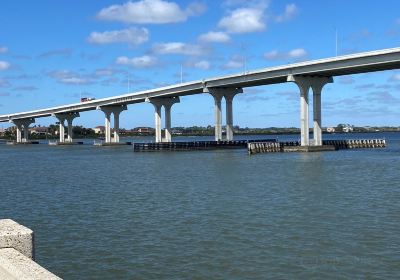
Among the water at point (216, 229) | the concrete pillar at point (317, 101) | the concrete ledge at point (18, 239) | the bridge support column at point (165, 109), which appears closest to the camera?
the concrete ledge at point (18, 239)

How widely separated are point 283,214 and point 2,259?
1511 centimetres

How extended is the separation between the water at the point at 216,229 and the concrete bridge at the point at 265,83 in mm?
37363

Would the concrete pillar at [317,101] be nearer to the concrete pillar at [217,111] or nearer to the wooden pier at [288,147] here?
the wooden pier at [288,147]

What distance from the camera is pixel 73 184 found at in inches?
1438

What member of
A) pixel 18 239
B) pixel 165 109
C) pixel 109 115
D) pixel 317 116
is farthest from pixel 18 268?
pixel 109 115

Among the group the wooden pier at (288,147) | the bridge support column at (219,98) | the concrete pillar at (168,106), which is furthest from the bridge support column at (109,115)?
the wooden pier at (288,147)

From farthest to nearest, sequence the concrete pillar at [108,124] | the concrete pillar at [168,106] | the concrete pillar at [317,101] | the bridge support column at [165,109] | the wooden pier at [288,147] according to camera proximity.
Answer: the concrete pillar at [108,124] < the bridge support column at [165,109] < the concrete pillar at [168,106] < the concrete pillar at [317,101] < the wooden pier at [288,147]

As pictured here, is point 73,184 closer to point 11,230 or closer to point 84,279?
point 84,279

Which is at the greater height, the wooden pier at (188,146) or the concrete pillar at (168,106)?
the concrete pillar at (168,106)

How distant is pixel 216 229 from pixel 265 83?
7572 cm

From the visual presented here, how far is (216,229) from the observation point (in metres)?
18.0

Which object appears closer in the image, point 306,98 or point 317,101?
point 306,98

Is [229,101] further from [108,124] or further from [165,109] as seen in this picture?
[108,124]

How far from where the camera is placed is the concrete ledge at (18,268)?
6367 mm
